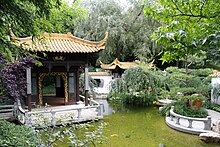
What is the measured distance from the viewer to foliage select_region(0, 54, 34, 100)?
6.34m

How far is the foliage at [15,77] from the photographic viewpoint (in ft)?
20.8

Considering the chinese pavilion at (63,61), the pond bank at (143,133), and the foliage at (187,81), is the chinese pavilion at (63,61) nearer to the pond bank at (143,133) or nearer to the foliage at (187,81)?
the pond bank at (143,133)

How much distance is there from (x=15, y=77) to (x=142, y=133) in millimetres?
4049

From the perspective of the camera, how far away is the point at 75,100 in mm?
9102

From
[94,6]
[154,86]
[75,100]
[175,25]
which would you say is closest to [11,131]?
[175,25]

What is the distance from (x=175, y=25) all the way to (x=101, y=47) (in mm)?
6093

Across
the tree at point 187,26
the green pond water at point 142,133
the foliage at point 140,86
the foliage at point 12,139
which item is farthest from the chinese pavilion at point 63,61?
the tree at point 187,26

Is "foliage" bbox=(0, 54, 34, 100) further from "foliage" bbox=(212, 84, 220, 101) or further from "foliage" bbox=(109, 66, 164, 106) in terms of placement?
"foliage" bbox=(212, 84, 220, 101)

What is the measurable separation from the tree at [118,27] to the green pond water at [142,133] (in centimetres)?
673

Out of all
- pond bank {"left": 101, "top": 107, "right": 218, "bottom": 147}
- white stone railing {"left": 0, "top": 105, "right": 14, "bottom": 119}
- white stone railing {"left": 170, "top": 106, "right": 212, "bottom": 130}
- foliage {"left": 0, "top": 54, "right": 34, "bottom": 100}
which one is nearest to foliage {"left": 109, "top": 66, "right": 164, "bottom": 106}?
pond bank {"left": 101, "top": 107, "right": 218, "bottom": 147}

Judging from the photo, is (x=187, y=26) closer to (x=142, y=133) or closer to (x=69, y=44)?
(x=142, y=133)

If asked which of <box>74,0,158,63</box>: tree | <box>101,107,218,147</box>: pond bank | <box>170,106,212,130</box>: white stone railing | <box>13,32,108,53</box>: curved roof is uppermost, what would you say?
<box>74,0,158,63</box>: tree

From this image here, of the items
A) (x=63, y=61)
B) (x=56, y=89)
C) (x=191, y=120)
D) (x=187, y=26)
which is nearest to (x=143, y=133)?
(x=191, y=120)

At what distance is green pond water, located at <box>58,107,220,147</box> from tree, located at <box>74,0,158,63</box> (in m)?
6.73
